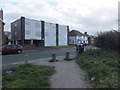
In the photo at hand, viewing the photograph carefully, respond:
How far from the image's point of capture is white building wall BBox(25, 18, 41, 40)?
136 feet

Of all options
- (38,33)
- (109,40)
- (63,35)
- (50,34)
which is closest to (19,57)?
(109,40)

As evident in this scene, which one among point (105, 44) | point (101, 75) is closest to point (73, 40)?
point (105, 44)

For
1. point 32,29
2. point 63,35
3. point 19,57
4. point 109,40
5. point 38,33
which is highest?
point 32,29

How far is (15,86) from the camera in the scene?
4715 mm


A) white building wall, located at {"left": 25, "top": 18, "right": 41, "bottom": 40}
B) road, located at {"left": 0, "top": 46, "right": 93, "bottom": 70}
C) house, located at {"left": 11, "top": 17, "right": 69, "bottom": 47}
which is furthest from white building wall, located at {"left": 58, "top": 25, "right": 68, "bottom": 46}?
road, located at {"left": 0, "top": 46, "right": 93, "bottom": 70}

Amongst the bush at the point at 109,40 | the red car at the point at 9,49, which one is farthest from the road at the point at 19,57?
the bush at the point at 109,40

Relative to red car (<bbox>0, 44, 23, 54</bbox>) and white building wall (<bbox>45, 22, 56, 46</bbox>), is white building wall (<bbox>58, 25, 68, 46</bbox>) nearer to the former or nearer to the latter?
white building wall (<bbox>45, 22, 56, 46</bbox>)

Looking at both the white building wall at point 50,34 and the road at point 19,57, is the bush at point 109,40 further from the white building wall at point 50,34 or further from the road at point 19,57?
the white building wall at point 50,34

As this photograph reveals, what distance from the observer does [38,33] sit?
44625mm

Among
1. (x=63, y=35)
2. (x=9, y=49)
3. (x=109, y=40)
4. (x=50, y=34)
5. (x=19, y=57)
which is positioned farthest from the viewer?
(x=63, y=35)

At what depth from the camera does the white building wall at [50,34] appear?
46844mm

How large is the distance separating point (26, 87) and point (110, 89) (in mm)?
2864

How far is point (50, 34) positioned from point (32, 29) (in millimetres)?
7619

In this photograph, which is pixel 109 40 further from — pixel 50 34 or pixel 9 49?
pixel 50 34
